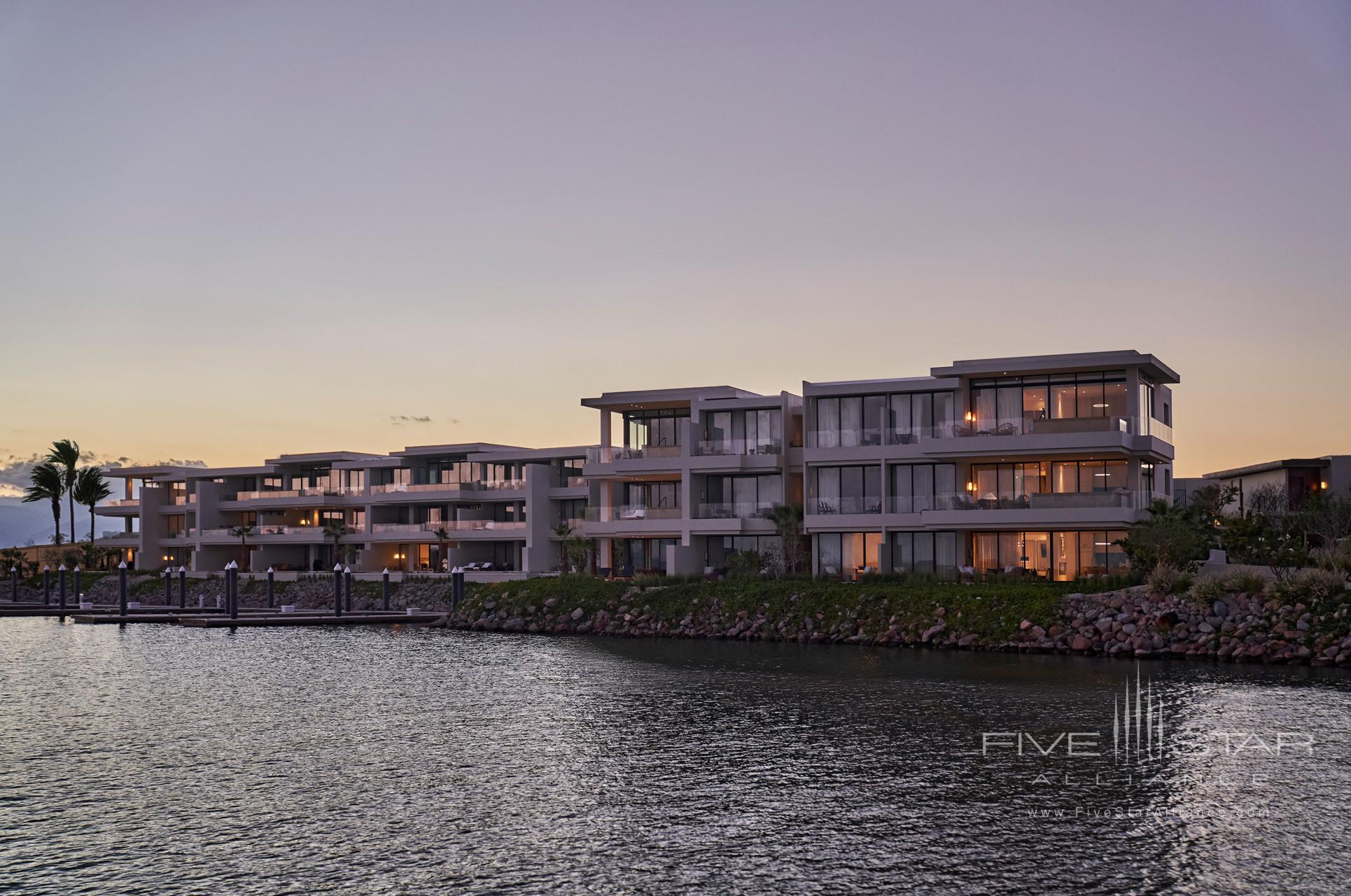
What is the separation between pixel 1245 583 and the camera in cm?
4409

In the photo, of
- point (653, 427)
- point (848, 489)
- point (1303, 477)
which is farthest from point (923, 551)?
point (1303, 477)

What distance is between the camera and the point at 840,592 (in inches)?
2103

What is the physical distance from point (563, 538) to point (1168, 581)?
41674 mm

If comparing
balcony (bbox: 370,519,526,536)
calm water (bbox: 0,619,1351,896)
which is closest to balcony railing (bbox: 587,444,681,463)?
balcony (bbox: 370,519,526,536)

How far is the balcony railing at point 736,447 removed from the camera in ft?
214

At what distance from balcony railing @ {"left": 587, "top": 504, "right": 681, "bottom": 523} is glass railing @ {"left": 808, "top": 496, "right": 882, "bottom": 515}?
8.18 m

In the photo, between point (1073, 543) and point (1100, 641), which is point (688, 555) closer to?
point (1073, 543)

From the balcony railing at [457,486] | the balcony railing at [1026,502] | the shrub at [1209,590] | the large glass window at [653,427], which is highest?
the large glass window at [653,427]

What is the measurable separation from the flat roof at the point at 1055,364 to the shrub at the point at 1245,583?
1300cm

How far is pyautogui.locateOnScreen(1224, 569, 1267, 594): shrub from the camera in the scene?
43.8m

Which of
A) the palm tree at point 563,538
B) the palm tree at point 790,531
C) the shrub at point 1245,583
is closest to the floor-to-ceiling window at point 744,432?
the palm tree at point 790,531

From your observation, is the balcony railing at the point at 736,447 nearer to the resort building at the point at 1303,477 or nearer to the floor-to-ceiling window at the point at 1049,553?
the floor-to-ceiling window at the point at 1049,553

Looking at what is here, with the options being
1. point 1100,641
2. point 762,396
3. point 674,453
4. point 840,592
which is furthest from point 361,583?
point 1100,641

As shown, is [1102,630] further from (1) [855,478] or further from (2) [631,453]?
(2) [631,453]
